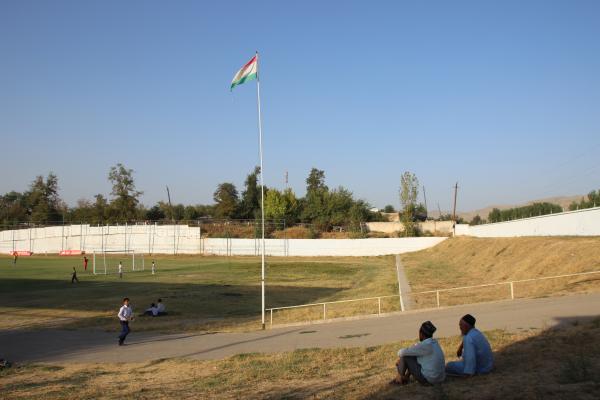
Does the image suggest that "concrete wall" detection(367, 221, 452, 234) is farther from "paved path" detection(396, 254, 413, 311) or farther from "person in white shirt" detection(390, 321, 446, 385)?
"person in white shirt" detection(390, 321, 446, 385)

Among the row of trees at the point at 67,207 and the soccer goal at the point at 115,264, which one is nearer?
the soccer goal at the point at 115,264

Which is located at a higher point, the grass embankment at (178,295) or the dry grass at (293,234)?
the dry grass at (293,234)

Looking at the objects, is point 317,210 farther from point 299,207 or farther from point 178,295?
point 178,295

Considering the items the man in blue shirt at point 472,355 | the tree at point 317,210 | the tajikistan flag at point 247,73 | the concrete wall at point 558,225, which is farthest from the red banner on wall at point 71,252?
the man in blue shirt at point 472,355

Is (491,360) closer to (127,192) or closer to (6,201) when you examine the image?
(127,192)

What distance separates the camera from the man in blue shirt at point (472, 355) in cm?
888

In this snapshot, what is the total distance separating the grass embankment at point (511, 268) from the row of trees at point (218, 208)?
52.8 meters

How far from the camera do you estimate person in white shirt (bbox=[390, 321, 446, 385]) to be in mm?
8570

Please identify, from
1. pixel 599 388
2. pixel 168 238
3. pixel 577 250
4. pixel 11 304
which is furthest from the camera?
pixel 168 238

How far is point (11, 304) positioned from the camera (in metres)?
31.3

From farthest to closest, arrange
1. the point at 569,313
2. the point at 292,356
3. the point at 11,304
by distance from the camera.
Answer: the point at 11,304, the point at 569,313, the point at 292,356

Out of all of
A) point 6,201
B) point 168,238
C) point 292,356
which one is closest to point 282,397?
point 292,356

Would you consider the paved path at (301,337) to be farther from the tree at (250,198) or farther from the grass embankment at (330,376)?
the tree at (250,198)

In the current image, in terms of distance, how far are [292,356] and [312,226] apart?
89.3m
